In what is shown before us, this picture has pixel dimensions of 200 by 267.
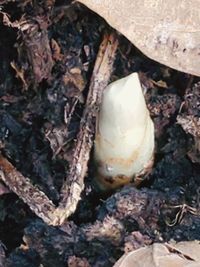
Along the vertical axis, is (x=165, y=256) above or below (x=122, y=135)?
below

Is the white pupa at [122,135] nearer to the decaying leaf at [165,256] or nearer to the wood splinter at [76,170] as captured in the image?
the wood splinter at [76,170]

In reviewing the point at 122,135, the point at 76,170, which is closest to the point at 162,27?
the point at 122,135

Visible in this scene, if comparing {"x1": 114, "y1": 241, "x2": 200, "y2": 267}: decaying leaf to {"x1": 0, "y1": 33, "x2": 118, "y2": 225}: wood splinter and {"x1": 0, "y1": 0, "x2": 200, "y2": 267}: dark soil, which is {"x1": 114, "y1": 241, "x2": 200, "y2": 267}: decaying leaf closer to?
{"x1": 0, "y1": 0, "x2": 200, "y2": 267}: dark soil

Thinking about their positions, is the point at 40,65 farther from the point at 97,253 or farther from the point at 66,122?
the point at 97,253

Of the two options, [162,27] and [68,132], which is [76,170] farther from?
[162,27]

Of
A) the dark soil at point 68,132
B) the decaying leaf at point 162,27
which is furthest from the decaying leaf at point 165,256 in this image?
the decaying leaf at point 162,27
